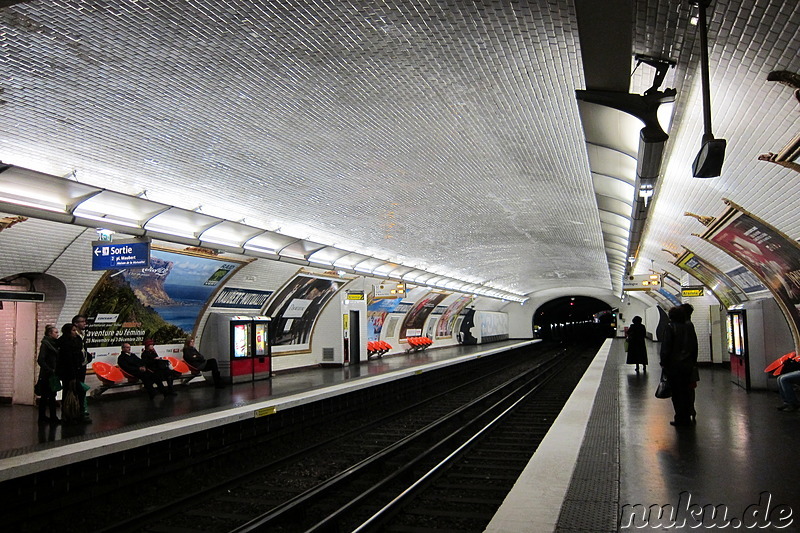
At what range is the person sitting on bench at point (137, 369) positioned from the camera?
456 inches

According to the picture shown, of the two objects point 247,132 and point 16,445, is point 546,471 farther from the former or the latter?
point 16,445

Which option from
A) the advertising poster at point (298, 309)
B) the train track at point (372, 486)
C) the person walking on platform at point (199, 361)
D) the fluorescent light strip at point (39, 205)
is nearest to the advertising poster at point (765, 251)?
the train track at point (372, 486)

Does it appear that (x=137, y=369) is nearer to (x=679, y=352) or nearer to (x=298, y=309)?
(x=298, y=309)

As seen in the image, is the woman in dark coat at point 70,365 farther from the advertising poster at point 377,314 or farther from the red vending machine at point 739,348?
the advertising poster at point 377,314

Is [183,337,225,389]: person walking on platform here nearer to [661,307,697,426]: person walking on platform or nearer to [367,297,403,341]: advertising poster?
[367,297,403,341]: advertising poster

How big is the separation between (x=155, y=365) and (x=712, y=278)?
1254 cm

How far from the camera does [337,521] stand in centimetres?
614

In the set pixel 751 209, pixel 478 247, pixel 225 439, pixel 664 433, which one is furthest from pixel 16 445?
pixel 478 247

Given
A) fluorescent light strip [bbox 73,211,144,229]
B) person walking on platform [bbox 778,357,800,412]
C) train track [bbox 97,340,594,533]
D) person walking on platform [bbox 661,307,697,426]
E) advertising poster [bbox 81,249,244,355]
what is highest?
fluorescent light strip [bbox 73,211,144,229]

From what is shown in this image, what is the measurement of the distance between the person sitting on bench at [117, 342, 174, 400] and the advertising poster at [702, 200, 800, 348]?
10291mm

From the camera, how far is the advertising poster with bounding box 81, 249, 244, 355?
11.2m

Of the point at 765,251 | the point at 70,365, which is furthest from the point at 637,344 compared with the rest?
the point at 70,365

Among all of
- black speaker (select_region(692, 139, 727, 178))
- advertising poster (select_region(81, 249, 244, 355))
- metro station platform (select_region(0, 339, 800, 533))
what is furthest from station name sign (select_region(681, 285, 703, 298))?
black speaker (select_region(692, 139, 727, 178))

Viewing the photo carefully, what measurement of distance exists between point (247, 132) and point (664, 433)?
5.84m
